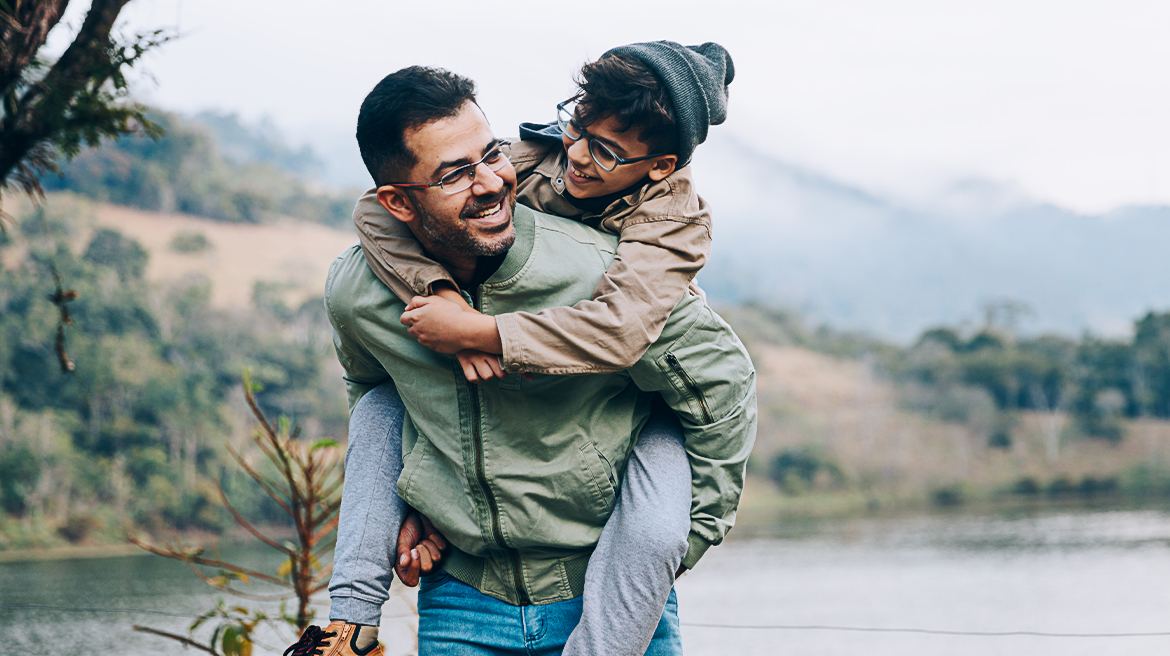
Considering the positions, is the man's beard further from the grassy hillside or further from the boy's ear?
the grassy hillside

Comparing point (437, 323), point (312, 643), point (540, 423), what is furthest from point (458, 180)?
point (312, 643)

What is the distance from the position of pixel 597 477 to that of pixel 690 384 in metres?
0.19

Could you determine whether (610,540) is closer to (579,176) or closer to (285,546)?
(579,176)

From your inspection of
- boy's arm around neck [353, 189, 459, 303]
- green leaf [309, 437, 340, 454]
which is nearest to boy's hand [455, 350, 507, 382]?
boy's arm around neck [353, 189, 459, 303]

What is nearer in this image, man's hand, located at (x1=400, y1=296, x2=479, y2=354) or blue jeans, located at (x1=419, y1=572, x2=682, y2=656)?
man's hand, located at (x1=400, y1=296, x2=479, y2=354)

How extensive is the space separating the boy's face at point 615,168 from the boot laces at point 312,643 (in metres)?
0.79

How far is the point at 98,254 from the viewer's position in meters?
49.2

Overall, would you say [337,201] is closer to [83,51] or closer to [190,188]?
[190,188]

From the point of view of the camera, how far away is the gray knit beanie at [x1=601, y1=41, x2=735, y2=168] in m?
1.54

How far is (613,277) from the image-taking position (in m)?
1.33

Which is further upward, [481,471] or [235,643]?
[481,471]

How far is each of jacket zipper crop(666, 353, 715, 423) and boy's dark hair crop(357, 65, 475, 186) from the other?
1.54ft

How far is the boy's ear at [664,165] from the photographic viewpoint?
1.56 m

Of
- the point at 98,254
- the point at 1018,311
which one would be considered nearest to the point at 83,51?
the point at 98,254
